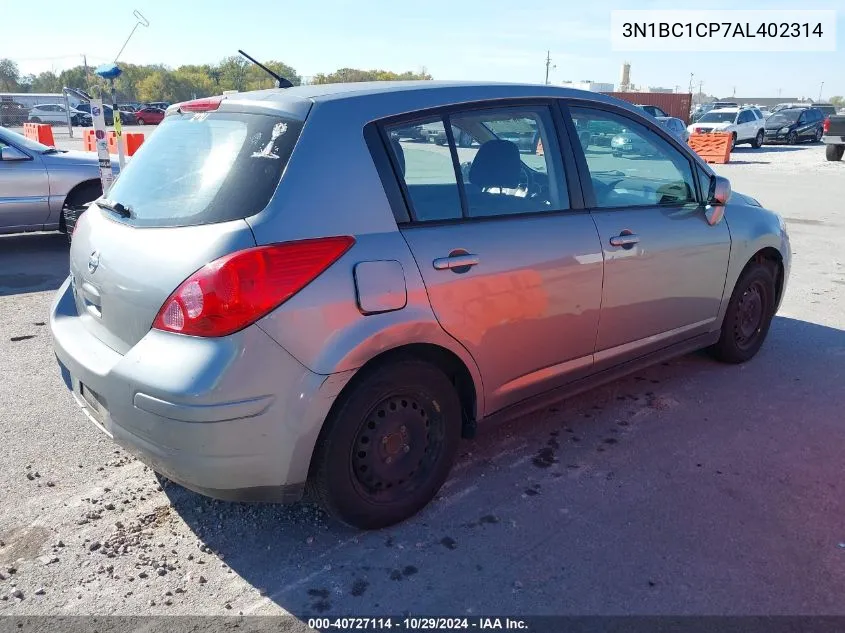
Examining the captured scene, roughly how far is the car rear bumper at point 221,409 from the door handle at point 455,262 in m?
0.63

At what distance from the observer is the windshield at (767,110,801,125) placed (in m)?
32.5

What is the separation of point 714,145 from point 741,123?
6898 mm

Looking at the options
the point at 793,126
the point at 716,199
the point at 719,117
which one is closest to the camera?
the point at 716,199

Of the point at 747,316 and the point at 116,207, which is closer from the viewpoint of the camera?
the point at 116,207

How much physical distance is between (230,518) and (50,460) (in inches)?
45.7

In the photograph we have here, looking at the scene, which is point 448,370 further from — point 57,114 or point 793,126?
point 57,114

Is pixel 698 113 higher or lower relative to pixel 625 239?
higher

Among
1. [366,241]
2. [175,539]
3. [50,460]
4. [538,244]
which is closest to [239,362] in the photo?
[366,241]

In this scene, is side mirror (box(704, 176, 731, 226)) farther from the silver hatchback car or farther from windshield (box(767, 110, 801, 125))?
windshield (box(767, 110, 801, 125))

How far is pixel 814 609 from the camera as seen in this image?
253cm

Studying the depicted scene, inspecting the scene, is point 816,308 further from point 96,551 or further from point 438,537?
point 96,551

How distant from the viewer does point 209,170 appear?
2799mm

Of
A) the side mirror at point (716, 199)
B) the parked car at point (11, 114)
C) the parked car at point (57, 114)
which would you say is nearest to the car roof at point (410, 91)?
the side mirror at point (716, 199)

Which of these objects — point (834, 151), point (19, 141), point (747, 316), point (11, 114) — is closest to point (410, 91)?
point (747, 316)
